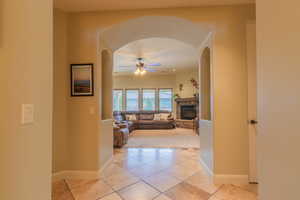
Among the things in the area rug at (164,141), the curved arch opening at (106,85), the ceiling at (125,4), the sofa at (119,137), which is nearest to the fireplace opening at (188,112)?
the area rug at (164,141)

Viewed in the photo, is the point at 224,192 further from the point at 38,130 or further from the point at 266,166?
the point at 38,130

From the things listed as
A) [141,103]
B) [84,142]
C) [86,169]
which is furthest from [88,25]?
[141,103]

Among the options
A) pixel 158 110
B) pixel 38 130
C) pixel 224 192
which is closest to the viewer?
pixel 38 130

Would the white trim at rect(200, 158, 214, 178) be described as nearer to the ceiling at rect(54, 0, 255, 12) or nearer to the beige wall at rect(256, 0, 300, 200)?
the beige wall at rect(256, 0, 300, 200)

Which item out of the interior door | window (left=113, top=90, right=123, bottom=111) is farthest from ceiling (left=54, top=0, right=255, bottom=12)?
window (left=113, top=90, right=123, bottom=111)

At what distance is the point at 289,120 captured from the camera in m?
0.88

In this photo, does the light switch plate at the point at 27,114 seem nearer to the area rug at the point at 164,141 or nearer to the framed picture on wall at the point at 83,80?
the framed picture on wall at the point at 83,80

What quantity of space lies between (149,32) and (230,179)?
9.60 feet

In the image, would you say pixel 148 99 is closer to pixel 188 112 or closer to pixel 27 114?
pixel 188 112

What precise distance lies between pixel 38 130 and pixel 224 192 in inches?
93.9

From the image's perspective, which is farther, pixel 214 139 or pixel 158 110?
pixel 158 110

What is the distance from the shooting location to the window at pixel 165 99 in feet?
30.9

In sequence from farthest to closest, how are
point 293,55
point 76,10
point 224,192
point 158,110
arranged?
1. point 158,110
2. point 76,10
3. point 224,192
4. point 293,55

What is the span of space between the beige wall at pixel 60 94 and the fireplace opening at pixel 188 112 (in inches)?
281
